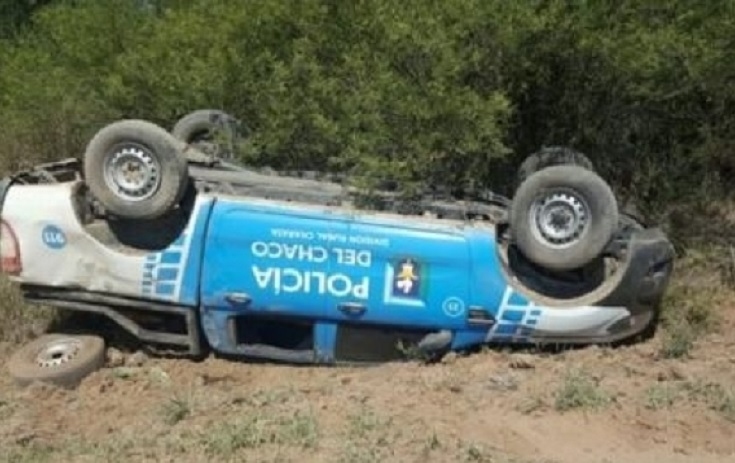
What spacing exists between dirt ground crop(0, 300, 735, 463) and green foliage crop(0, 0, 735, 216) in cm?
151

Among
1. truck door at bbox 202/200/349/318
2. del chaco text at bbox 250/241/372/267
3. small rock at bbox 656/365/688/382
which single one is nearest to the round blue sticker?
truck door at bbox 202/200/349/318

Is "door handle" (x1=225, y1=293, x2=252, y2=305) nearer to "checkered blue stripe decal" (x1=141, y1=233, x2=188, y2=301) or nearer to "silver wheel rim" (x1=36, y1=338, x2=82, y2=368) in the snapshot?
"checkered blue stripe decal" (x1=141, y1=233, x2=188, y2=301)

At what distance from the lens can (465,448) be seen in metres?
5.50

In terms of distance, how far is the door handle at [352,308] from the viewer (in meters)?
6.88

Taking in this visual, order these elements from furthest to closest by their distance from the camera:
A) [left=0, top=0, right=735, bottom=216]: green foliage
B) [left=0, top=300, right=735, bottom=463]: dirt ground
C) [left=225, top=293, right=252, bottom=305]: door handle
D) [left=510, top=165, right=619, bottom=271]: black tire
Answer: [left=0, top=0, right=735, bottom=216]: green foliage < [left=225, top=293, right=252, bottom=305]: door handle < [left=510, top=165, right=619, bottom=271]: black tire < [left=0, top=300, right=735, bottom=463]: dirt ground

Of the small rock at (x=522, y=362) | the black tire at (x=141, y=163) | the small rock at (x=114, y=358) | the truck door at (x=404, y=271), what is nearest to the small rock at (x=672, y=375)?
the small rock at (x=522, y=362)

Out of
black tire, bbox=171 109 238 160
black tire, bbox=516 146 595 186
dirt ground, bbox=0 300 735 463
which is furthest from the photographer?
black tire, bbox=171 109 238 160

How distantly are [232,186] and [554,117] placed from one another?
9.91 ft

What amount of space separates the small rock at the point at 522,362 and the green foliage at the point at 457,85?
136 cm

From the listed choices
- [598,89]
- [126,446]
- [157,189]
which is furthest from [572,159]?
[126,446]

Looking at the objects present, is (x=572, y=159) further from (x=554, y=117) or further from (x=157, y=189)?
(x=157, y=189)

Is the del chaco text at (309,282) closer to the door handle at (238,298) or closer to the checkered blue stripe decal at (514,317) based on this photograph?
the door handle at (238,298)

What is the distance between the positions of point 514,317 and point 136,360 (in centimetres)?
247

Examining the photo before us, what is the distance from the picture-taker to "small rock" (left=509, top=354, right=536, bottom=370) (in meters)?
6.80
